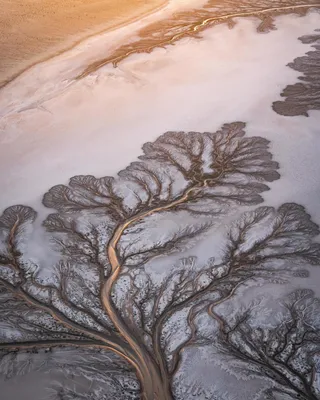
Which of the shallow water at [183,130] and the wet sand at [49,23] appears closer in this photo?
the shallow water at [183,130]

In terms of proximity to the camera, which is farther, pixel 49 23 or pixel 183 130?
pixel 49 23

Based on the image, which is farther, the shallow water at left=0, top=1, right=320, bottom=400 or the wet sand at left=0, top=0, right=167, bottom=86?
the wet sand at left=0, top=0, right=167, bottom=86

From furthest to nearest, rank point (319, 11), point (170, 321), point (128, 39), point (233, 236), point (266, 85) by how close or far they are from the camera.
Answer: point (319, 11) < point (128, 39) < point (266, 85) < point (233, 236) < point (170, 321)

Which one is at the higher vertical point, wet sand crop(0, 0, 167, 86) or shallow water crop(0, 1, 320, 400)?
wet sand crop(0, 0, 167, 86)

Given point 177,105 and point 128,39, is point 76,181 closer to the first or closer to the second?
point 177,105

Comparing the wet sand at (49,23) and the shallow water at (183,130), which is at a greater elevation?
the wet sand at (49,23)

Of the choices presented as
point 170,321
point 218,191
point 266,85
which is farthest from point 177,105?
point 170,321

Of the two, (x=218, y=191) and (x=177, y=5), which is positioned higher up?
(x=177, y=5)

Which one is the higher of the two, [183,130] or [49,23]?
[49,23]
